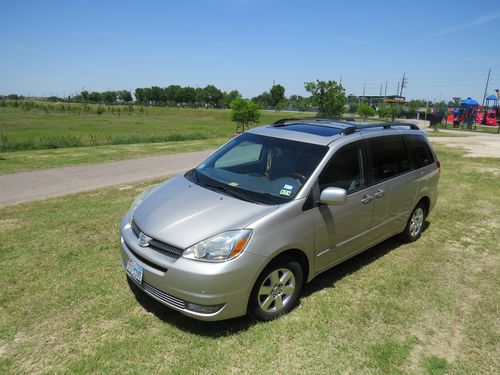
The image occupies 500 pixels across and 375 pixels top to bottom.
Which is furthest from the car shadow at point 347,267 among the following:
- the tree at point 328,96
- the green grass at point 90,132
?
the tree at point 328,96

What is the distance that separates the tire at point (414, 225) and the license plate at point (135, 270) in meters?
3.75

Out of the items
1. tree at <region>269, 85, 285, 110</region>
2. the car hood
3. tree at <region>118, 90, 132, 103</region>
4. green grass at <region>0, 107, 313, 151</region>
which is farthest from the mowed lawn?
tree at <region>118, 90, 132, 103</region>

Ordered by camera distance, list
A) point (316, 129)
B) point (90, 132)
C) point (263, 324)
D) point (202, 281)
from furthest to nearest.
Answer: point (90, 132)
point (316, 129)
point (263, 324)
point (202, 281)

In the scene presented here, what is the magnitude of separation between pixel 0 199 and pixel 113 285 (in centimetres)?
456

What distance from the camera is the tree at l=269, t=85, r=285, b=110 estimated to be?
9544cm

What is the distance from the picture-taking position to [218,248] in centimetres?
285

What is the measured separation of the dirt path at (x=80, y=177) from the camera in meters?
7.38

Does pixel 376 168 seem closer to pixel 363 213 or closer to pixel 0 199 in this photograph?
pixel 363 213

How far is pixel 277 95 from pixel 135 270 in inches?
→ 3849

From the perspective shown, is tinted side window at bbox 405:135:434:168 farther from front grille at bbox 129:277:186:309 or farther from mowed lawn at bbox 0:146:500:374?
front grille at bbox 129:277:186:309

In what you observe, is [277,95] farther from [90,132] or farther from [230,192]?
[230,192]

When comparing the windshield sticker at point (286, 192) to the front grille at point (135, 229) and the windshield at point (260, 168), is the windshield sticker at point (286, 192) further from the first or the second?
the front grille at point (135, 229)

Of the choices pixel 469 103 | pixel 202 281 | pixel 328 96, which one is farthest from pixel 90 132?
pixel 469 103

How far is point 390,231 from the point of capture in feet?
15.4
